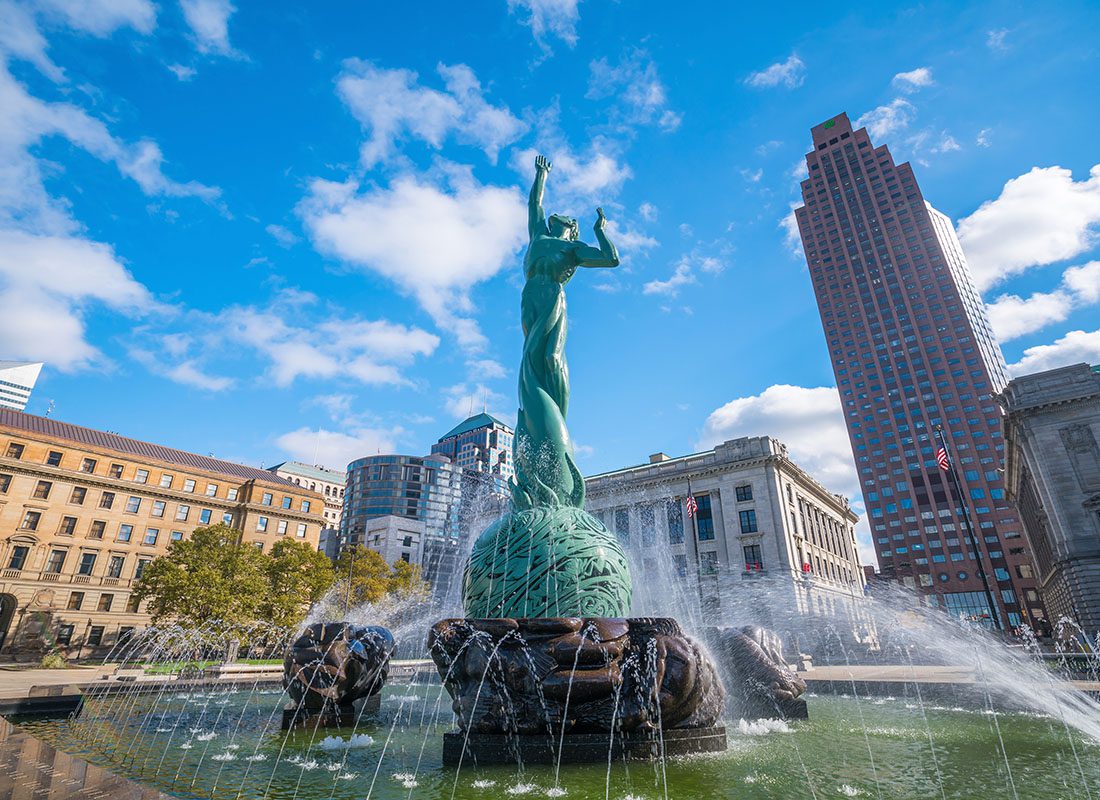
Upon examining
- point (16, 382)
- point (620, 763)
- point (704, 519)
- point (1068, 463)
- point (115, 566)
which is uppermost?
point (16, 382)

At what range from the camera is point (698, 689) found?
7.88 meters

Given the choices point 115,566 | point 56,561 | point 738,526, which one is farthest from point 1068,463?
point 56,561

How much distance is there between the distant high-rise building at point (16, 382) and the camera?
127244 mm

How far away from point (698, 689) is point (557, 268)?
10933 millimetres

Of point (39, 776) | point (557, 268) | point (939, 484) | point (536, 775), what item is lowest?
point (536, 775)

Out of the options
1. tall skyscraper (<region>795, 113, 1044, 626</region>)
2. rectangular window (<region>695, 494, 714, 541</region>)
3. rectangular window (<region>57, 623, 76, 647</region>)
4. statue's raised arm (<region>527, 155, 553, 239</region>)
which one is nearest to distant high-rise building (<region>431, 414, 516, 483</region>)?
tall skyscraper (<region>795, 113, 1044, 626</region>)

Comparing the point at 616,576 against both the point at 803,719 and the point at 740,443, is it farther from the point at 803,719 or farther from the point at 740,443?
the point at 740,443

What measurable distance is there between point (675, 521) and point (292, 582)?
32.4 meters

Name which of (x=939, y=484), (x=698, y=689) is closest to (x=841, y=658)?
(x=698, y=689)

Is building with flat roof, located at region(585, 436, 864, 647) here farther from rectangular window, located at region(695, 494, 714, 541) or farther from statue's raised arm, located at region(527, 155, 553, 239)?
statue's raised arm, located at region(527, 155, 553, 239)

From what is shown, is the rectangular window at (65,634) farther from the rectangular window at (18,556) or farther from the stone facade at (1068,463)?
the stone facade at (1068,463)

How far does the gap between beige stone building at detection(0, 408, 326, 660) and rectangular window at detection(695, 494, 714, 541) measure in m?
40.1

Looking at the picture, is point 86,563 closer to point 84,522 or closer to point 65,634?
point 84,522

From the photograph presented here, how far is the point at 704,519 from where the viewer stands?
51719mm
